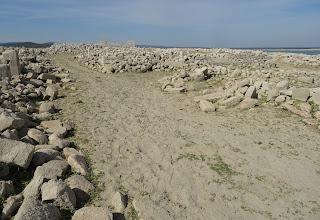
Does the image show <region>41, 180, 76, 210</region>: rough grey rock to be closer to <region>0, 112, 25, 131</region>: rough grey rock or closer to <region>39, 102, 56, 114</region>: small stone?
<region>0, 112, 25, 131</region>: rough grey rock

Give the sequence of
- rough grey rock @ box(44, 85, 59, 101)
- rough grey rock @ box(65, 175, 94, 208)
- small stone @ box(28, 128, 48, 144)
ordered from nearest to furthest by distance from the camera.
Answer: rough grey rock @ box(65, 175, 94, 208)
small stone @ box(28, 128, 48, 144)
rough grey rock @ box(44, 85, 59, 101)

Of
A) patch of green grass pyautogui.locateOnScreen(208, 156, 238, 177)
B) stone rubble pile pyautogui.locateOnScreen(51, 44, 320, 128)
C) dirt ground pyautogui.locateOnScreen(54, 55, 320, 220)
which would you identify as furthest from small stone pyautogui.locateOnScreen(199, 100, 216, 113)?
patch of green grass pyautogui.locateOnScreen(208, 156, 238, 177)

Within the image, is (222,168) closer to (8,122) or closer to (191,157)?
(191,157)

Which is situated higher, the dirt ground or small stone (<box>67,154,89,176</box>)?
small stone (<box>67,154,89,176</box>)

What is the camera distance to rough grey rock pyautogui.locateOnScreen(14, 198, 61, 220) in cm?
519

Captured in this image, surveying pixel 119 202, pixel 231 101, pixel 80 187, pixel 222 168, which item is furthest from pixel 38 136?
pixel 231 101

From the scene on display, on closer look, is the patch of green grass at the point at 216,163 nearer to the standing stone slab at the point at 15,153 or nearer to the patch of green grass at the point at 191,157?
the patch of green grass at the point at 191,157

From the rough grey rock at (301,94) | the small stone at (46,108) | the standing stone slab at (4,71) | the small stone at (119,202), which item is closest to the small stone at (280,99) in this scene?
the rough grey rock at (301,94)

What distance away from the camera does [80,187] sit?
6.70 m

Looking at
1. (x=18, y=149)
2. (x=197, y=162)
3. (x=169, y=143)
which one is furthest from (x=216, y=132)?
(x=18, y=149)

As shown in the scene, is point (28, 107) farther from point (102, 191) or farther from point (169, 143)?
point (102, 191)

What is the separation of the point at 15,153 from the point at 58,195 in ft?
5.11

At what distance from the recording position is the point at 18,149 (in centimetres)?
695

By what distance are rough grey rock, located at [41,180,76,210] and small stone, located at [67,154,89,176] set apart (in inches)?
50.0
